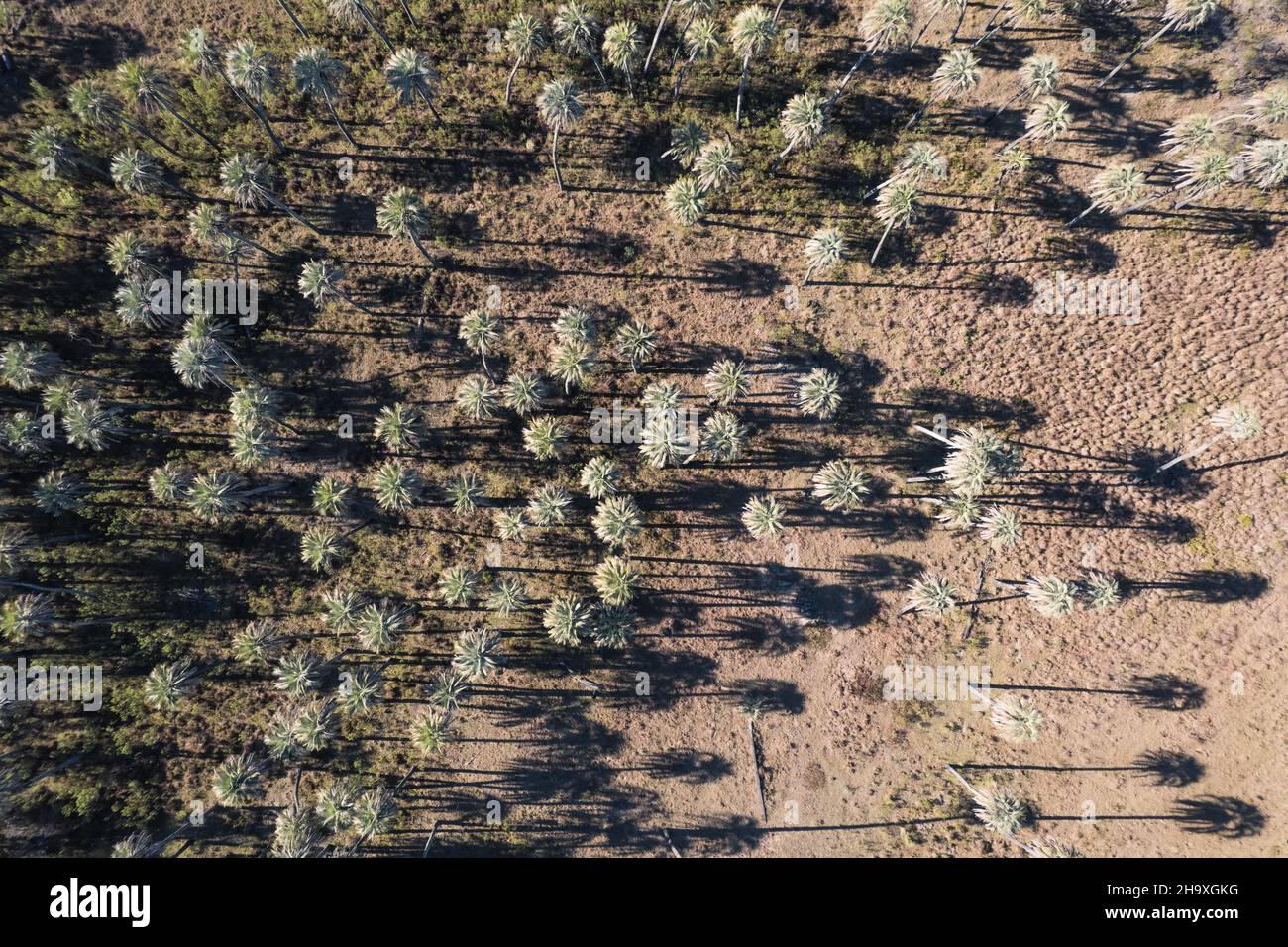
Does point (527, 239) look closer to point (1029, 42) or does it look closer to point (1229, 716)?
point (1029, 42)

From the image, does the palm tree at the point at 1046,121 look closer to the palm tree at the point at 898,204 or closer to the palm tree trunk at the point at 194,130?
the palm tree at the point at 898,204

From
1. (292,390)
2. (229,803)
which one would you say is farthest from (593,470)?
(229,803)

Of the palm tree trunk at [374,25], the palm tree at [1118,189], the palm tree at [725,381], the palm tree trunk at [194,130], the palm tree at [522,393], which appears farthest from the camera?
the palm tree trunk at [374,25]

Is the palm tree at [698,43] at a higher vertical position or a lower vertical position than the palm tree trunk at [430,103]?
higher

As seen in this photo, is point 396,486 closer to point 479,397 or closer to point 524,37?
point 479,397

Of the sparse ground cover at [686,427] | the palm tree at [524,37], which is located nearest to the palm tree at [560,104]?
the palm tree at [524,37]

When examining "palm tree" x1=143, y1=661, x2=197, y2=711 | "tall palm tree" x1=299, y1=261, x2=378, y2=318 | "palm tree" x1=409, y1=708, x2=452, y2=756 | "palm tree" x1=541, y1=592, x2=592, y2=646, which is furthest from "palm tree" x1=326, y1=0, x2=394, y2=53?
"palm tree" x1=409, y1=708, x2=452, y2=756

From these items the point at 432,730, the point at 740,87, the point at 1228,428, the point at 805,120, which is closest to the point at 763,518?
the point at 432,730
